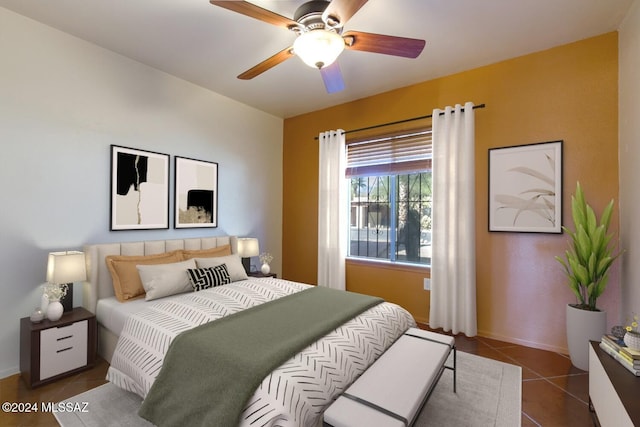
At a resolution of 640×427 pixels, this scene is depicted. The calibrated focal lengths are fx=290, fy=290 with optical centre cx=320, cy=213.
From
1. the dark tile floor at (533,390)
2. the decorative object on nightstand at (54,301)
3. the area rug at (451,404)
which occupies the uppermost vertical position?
the decorative object on nightstand at (54,301)

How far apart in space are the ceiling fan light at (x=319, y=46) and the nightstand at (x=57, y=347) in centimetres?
265

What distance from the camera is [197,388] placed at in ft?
4.88

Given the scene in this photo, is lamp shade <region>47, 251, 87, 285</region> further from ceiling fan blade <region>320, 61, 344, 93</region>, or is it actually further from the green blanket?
ceiling fan blade <region>320, 61, 344, 93</region>

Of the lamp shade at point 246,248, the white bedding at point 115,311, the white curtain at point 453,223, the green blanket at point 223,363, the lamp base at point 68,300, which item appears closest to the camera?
the green blanket at point 223,363

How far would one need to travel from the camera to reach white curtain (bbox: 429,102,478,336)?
3.00 m

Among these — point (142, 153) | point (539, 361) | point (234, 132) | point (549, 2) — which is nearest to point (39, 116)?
point (142, 153)

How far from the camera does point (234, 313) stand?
6.88ft

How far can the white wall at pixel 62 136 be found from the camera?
2.27 metres

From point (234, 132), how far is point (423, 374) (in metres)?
3.56

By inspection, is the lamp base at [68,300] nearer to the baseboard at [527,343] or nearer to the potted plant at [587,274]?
the baseboard at [527,343]

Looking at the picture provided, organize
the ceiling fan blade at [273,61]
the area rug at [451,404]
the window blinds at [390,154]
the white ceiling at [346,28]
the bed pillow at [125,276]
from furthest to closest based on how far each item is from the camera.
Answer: the window blinds at [390,154] < the bed pillow at [125,276] < the white ceiling at [346,28] < the ceiling fan blade at [273,61] < the area rug at [451,404]

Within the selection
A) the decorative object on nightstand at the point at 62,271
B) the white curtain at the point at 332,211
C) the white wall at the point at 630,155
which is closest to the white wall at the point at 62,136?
the decorative object on nightstand at the point at 62,271

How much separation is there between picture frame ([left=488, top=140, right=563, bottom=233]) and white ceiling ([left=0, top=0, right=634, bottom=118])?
3.19 feet

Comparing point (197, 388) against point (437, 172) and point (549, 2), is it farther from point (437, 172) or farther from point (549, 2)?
point (549, 2)
